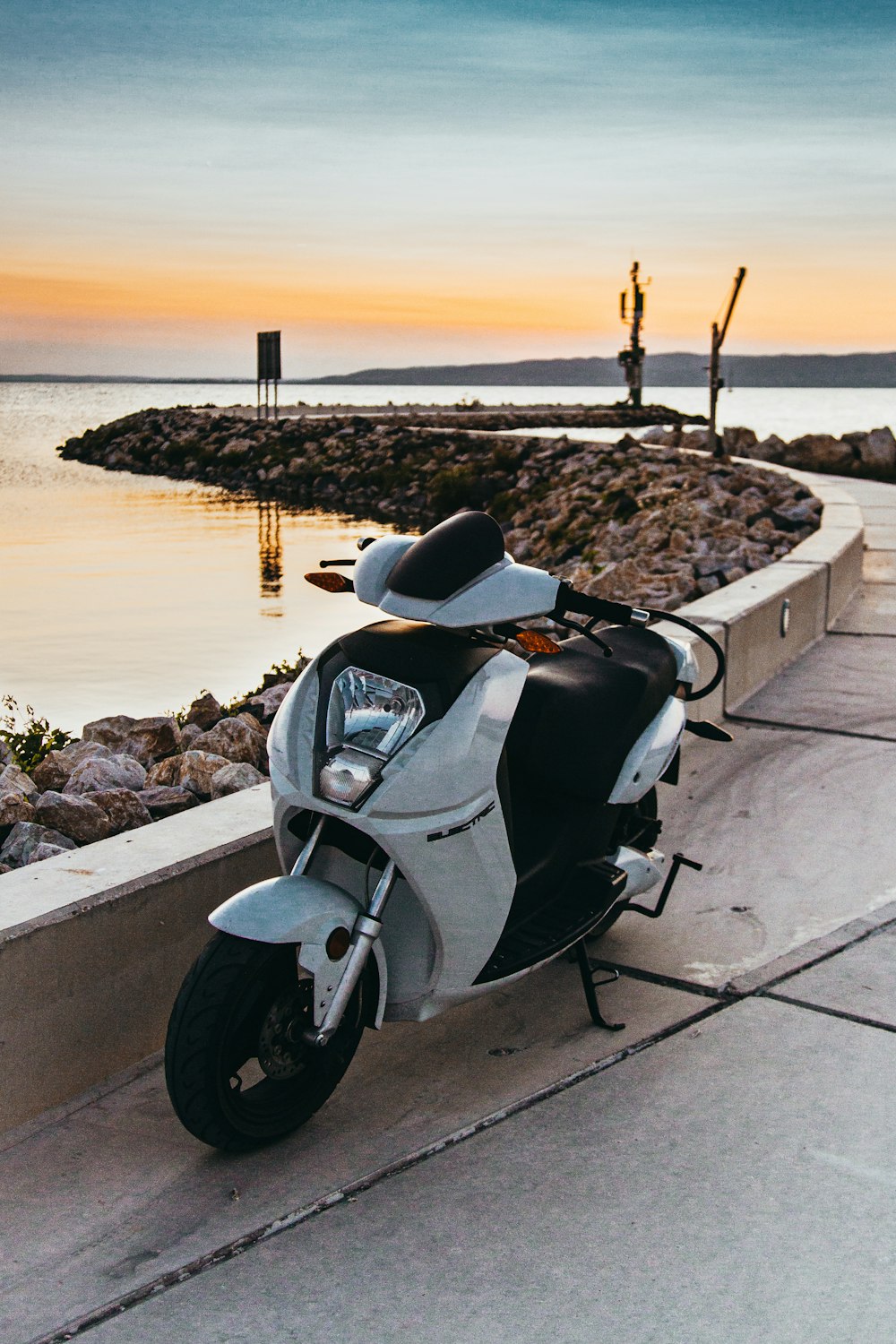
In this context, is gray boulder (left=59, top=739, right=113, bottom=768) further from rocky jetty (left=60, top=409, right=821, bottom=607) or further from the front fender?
rocky jetty (left=60, top=409, right=821, bottom=607)

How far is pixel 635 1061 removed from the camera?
9.79ft

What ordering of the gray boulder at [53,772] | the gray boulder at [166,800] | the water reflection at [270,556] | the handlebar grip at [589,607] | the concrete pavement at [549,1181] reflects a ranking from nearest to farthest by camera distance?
the concrete pavement at [549,1181]
the handlebar grip at [589,607]
the gray boulder at [166,800]
the gray boulder at [53,772]
the water reflection at [270,556]

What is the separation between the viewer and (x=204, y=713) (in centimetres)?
613

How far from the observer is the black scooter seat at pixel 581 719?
3.12m

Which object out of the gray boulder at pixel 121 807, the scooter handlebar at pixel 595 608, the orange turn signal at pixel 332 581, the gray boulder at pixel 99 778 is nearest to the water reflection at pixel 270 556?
the gray boulder at pixel 99 778

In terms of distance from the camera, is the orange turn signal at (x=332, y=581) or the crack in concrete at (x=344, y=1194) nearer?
the crack in concrete at (x=344, y=1194)

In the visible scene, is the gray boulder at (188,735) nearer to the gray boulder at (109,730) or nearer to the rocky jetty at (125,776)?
the rocky jetty at (125,776)

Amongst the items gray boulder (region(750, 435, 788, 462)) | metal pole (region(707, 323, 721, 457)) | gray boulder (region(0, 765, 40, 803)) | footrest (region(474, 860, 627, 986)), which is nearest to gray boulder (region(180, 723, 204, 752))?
gray boulder (region(0, 765, 40, 803))

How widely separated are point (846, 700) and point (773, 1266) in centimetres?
410

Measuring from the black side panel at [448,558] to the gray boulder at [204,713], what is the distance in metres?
3.61

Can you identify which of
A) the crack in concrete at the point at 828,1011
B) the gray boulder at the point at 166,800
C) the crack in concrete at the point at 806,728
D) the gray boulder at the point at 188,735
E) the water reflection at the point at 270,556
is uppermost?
the gray boulder at the point at 166,800

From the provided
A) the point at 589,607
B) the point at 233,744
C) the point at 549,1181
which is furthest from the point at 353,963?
the point at 233,744

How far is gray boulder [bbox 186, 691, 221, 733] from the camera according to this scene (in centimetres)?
612

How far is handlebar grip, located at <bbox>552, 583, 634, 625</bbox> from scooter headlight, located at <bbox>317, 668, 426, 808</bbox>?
0.33 m
